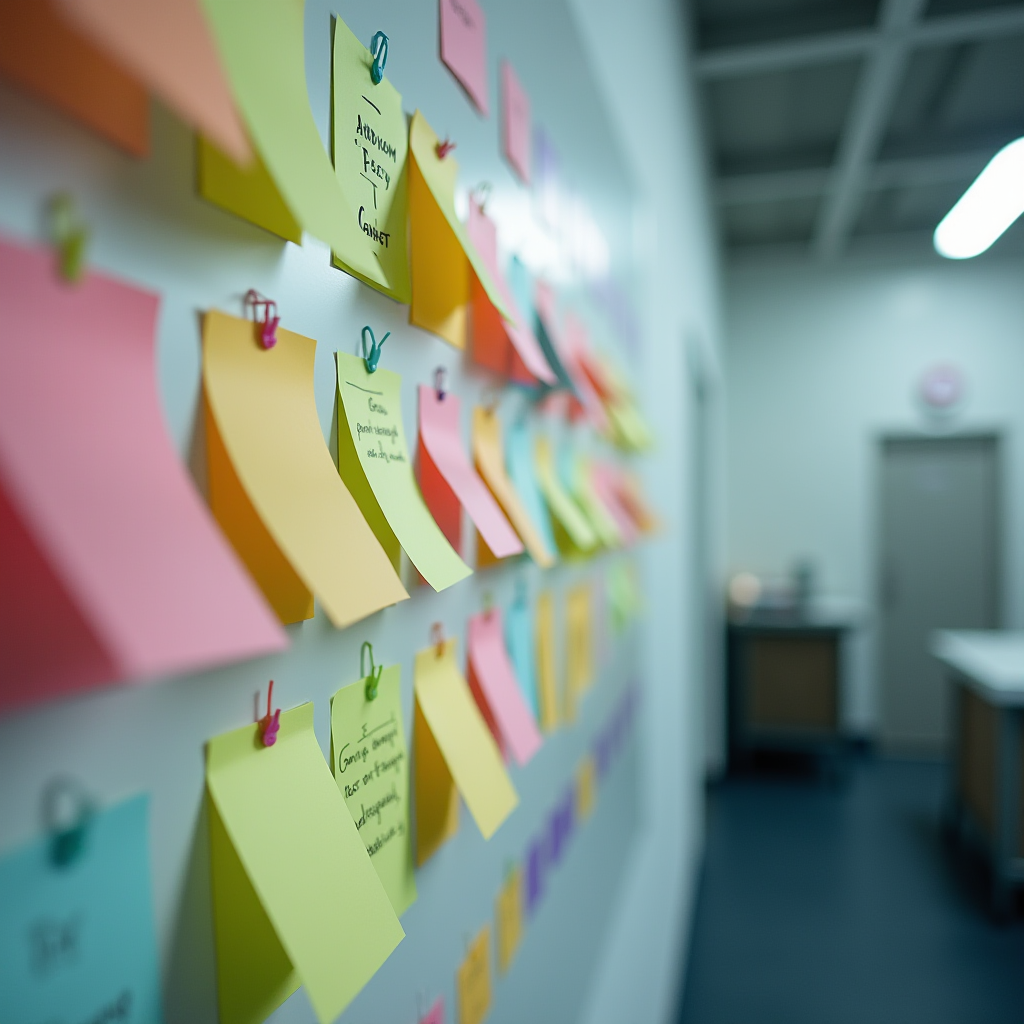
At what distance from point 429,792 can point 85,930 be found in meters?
0.26

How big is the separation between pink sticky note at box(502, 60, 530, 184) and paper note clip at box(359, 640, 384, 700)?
0.42 m

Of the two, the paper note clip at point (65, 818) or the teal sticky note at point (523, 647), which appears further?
the teal sticky note at point (523, 647)

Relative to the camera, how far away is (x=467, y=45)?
0.52 m

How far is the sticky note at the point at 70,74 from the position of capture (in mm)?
200

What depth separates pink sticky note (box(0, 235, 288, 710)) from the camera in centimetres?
18

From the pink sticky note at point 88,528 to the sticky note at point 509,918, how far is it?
20.2 inches

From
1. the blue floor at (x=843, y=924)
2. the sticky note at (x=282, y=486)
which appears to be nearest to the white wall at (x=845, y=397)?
the blue floor at (x=843, y=924)

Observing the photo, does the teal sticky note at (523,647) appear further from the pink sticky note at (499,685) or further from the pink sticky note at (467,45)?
the pink sticky note at (467,45)

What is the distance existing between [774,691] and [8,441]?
410 cm

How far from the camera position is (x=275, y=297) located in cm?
32

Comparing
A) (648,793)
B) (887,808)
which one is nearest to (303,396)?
(648,793)

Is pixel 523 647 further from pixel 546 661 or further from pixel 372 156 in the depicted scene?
pixel 372 156

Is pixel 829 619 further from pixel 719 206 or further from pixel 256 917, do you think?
pixel 256 917

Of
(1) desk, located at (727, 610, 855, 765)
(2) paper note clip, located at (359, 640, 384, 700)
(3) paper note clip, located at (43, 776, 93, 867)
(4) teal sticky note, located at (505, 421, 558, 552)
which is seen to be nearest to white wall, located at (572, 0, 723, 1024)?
(4) teal sticky note, located at (505, 421, 558, 552)
